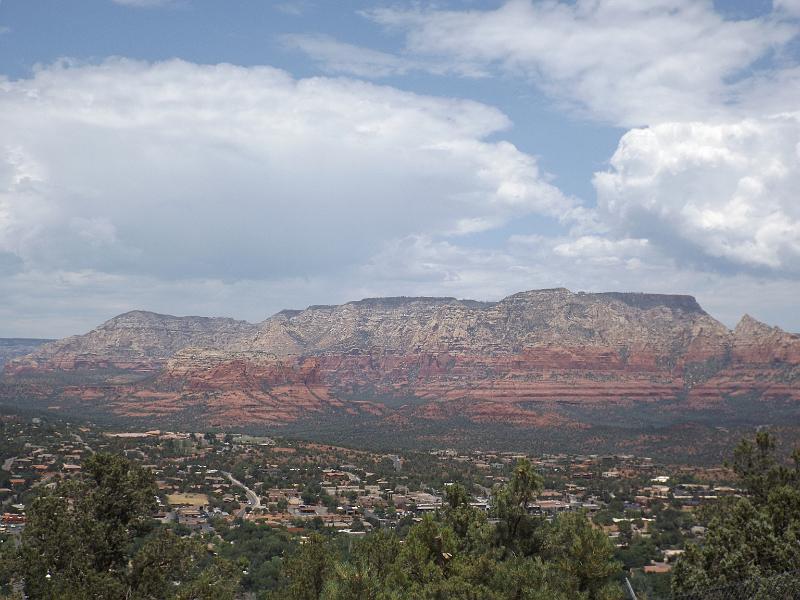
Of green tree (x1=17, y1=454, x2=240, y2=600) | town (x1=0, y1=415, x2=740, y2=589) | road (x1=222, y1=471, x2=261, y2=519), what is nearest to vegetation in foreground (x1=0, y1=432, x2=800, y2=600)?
green tree (x1=17, y1=454, x2=240, y2=600)

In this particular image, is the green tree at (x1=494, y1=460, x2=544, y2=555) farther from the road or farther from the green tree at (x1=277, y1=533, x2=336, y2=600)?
the road

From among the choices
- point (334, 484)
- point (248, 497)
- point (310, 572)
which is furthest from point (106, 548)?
point (334, 484)

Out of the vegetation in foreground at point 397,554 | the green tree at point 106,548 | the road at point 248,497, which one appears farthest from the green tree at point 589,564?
the road at point 248,497

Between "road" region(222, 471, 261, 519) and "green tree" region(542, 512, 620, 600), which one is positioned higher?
"green tree" region(542, 512, 620, 600)

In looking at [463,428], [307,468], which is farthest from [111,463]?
[463,428]

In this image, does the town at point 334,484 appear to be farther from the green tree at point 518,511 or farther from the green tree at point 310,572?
the green tree at point 310,572

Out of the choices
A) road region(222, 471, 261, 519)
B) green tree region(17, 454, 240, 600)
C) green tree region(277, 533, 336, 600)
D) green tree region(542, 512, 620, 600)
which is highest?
green tree region(17, 454, 240, 600)

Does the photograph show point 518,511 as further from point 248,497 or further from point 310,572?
point 248,497

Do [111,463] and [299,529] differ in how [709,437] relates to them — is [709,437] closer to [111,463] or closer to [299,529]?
[299,529]
